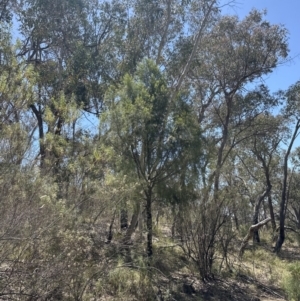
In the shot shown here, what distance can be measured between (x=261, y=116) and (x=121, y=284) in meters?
15.3

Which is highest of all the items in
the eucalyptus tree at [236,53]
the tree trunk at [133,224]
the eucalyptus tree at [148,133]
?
the eucalyptus tree at [236,53]

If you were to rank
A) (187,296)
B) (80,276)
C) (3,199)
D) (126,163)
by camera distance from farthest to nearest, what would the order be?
(126,163)
(187,296)
(80,276)
(3,199)

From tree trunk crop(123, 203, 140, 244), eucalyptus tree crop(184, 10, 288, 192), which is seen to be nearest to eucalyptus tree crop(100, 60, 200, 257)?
tree trunk crop(123, 203, 140, 244)

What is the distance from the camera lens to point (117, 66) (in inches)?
721

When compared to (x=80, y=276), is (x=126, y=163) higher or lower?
higher

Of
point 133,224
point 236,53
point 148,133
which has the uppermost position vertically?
point 236,53

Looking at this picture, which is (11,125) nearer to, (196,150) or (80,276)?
(80,276)

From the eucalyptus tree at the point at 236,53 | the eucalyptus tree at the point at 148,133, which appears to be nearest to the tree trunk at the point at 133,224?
the eucalyptus tree at the point at 148,133

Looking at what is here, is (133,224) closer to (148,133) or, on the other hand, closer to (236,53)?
(148,133)

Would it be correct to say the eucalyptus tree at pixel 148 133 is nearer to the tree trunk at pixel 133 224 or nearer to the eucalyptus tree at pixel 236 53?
the tree trunk at pixel 133 224

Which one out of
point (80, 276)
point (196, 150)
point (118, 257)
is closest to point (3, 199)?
point (80, 276)

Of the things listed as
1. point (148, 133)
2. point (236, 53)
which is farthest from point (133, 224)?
point (236, 53)

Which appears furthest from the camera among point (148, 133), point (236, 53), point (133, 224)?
point (236, 53)

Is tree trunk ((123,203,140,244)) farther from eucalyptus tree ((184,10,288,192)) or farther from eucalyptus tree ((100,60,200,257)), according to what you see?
eucalyptus tree ((184,10,288,192))
